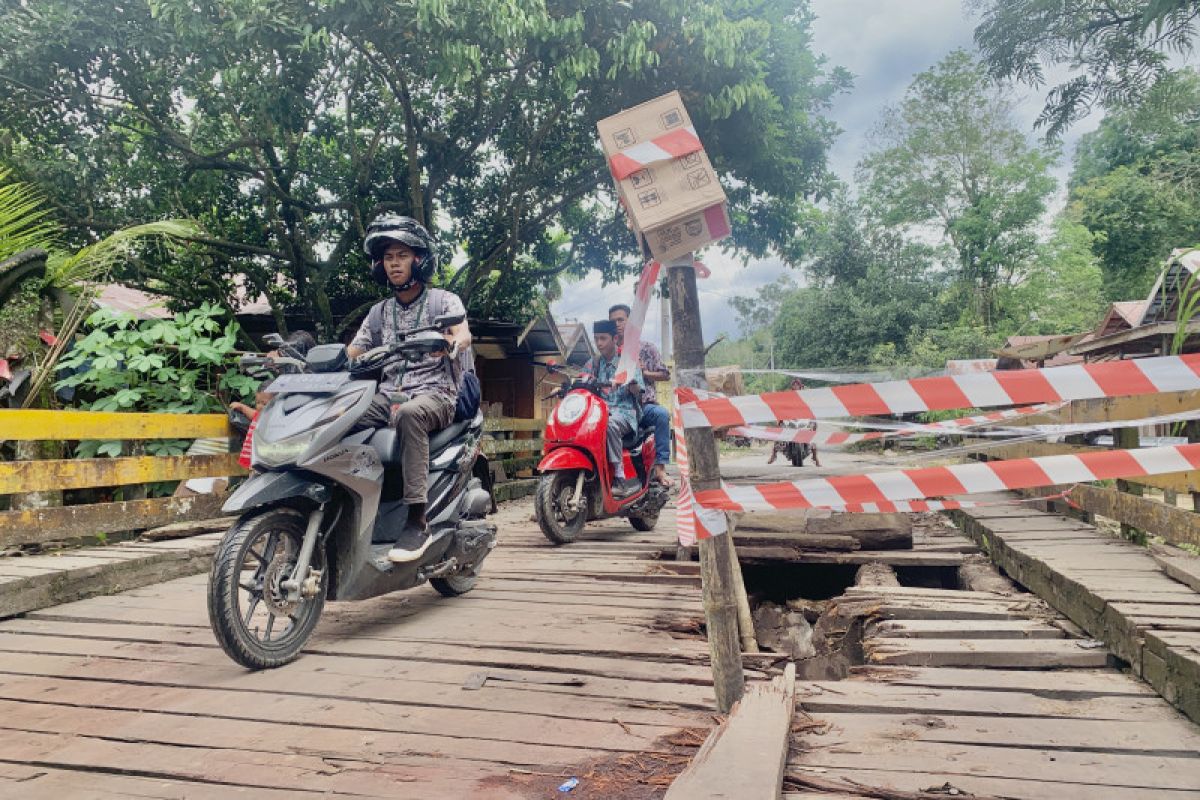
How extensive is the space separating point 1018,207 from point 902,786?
3218cm

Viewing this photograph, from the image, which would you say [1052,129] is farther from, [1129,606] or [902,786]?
[902,786]

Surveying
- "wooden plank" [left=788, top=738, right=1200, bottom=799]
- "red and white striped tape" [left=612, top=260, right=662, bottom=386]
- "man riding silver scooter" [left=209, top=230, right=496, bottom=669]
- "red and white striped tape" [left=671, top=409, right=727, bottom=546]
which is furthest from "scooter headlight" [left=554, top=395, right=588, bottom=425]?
"wooden plank" [left=788, top=738, right=1200, bottom=799]

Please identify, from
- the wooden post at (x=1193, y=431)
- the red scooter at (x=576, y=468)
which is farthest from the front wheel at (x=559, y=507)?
the wooden post at (x=1193, y=431)

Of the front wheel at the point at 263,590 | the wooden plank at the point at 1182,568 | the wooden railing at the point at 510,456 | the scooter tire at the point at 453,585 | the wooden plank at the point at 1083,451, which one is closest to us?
the front wheel at the point at 263,590

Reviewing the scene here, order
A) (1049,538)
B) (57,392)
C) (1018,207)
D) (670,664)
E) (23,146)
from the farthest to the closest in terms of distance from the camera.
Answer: (1018,207), (23,146), (57,392), (1049,538), (670,664)

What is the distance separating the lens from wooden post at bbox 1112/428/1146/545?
4.58 m

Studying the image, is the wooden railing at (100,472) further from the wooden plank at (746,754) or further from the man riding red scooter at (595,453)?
the wooden plank at (746,754)

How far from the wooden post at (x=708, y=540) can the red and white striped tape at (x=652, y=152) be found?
Answer: 325 millimetres

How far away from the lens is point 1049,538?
15.6 ft

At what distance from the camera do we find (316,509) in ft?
10.1

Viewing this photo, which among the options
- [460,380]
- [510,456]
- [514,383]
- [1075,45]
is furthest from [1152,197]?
[460,380]

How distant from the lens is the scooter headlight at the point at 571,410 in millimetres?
5801

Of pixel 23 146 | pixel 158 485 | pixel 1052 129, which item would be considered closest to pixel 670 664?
pixel 158 485

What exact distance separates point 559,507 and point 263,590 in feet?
10.3
